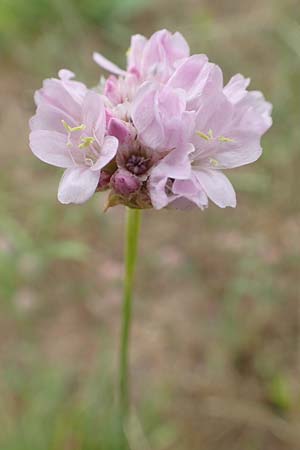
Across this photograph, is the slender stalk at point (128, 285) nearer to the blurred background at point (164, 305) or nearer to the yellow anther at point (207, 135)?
the yellow anther at point (207, 135)

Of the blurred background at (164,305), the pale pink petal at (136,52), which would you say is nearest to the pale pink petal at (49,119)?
the pale pink petal at (136,52)

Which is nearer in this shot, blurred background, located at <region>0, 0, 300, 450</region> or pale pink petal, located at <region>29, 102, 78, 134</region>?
pale pink petal, located at <region>29, 102, 78, 134</region>

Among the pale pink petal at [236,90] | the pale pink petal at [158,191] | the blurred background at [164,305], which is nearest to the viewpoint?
the pale pink petal at [158,191]

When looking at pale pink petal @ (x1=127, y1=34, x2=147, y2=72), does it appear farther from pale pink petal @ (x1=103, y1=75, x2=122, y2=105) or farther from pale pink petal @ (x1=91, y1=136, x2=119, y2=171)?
pale pink petal @ (x1=91, y1=136, x2=119, y2=171)

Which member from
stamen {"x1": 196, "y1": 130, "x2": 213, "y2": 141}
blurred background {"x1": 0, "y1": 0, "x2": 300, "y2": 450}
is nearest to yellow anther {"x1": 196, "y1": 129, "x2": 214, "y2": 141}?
stamen {"x1": 196, "y1": 130, "x2": 213, "y2": 141}

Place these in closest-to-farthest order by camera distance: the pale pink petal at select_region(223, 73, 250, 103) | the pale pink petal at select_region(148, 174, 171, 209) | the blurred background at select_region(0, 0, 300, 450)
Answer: the pale pink petal at select_region(148, 174, 171, 209) → the pale pink petal at select_region(223, 73, 250, 103) → the blurred background at select_region(0, 0, 300, 450)

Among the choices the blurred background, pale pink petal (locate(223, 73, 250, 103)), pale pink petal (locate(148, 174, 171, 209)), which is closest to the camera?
pale pink petal (locate(148, 174, 171, 209))

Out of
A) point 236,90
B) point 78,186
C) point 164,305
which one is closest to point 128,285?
point 78,186

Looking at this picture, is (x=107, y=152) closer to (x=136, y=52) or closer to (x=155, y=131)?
(x=155, y=131)
